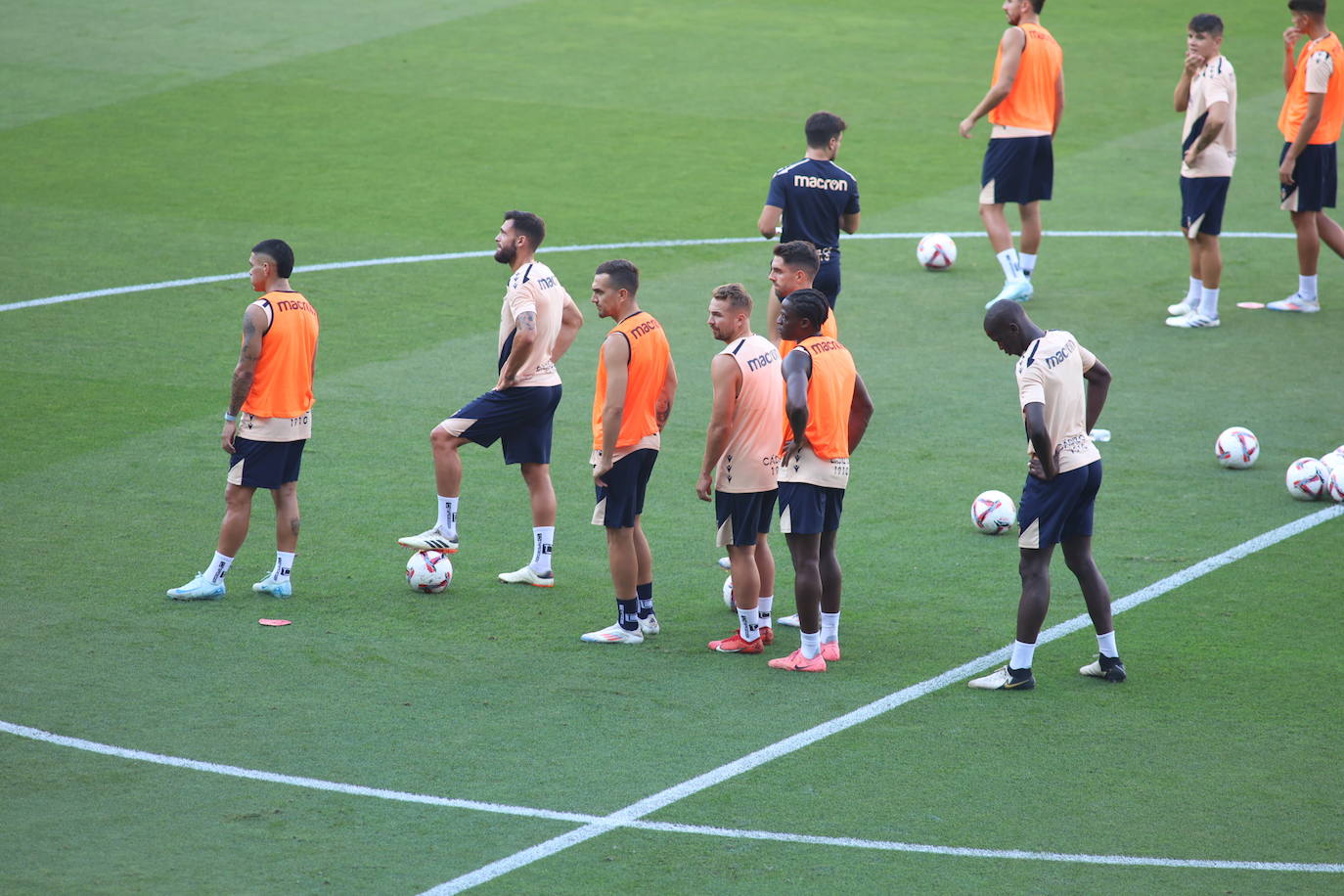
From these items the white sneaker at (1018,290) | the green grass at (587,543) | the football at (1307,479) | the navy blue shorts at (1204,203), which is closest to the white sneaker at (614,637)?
the green grass at (587,543)

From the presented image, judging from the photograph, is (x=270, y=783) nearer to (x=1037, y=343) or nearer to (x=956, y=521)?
(x=1037, y=343)

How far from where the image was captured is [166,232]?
1912 centimetres

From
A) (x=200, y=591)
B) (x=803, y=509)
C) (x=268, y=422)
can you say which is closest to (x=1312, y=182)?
(x=803, y=509)

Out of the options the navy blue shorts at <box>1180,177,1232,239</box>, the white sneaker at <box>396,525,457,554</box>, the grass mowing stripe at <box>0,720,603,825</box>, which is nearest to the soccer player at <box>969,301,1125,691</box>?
the grass mowing stripe at <box>0,720,603,825</box>

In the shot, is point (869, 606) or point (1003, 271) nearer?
point (869, 606)

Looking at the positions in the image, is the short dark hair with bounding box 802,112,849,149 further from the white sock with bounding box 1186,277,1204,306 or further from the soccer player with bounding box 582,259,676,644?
the white sock with bounding box 1186,277,1204,306

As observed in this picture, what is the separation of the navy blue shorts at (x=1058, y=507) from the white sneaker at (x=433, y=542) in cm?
388

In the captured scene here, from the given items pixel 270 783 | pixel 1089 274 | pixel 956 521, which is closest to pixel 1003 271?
pixel 1089 274

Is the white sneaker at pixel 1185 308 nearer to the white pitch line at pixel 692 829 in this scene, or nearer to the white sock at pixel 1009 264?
the white sock at pixel 1009 264

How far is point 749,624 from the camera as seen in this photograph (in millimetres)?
9719

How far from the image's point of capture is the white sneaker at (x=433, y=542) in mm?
11039

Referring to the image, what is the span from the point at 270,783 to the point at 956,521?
5583mm

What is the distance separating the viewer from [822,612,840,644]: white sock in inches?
377

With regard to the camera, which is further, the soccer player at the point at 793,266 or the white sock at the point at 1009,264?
the white sock at the point at 1009,264
